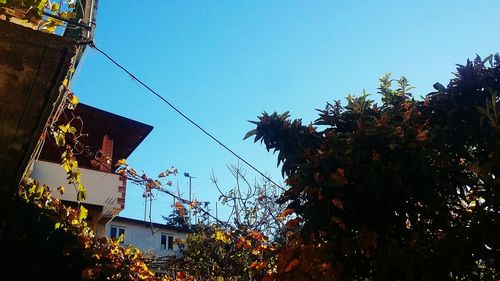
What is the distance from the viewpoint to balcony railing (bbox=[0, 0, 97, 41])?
296 centimetres

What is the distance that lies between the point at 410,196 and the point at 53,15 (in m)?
3.59

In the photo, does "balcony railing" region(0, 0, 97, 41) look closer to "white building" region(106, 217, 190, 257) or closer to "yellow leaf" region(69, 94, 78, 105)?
"yellow leaf" region(69, 94, 78, 105)

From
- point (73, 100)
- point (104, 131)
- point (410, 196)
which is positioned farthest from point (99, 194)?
point (410, 196)

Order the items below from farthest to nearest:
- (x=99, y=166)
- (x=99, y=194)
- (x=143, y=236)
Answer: (x=143, y=236), (x=99, y=194), (x=99, y=166)

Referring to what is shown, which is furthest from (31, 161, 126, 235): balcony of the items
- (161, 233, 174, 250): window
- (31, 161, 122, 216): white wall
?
(161, 233, 174, 250): window

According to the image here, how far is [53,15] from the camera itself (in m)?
3.35

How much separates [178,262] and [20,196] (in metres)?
3.41

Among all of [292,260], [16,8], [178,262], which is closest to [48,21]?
[16,8]

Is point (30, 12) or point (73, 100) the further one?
point (73, 100)

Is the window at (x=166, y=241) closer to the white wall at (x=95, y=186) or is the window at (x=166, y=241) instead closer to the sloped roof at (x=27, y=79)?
the white wall at (x=95, y=186)

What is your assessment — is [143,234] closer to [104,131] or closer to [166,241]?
[166,241]

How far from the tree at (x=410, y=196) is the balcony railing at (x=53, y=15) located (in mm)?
2302

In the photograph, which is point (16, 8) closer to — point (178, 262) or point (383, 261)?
point (383, 261)

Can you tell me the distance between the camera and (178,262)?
886 centimetres
